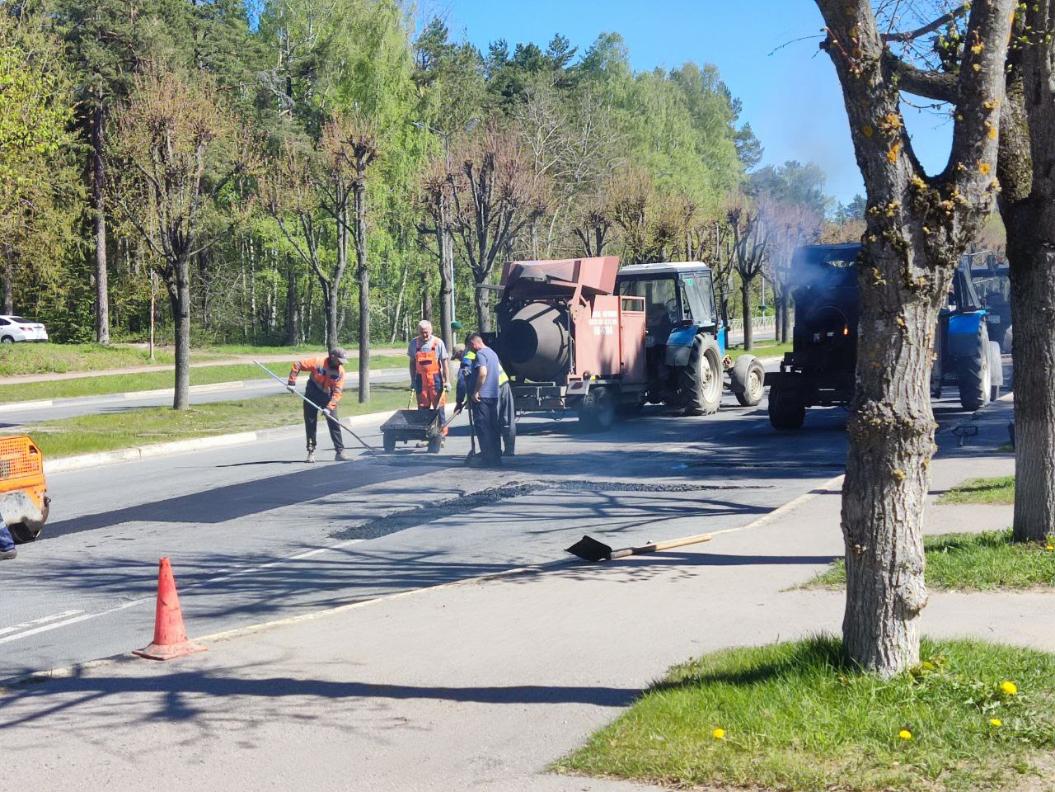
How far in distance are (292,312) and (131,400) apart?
1152 inches

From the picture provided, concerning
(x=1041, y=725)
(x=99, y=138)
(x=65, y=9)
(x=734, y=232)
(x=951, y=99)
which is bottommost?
(x=1041, y=725)

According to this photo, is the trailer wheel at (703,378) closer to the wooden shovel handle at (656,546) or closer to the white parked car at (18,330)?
the wooden shovel handle at (656,546)

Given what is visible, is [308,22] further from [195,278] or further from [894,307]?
[894,307]

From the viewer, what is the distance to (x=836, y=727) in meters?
5.22

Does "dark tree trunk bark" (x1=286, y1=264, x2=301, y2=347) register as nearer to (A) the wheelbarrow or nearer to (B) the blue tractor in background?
(B) the blue tractor in background

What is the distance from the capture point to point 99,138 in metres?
48.8

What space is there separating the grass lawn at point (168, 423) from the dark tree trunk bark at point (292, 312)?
31.0 metres

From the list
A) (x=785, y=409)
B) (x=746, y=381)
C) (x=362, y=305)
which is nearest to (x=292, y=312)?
(x=362, y=305)

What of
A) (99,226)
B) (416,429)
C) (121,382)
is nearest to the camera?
(416,429)

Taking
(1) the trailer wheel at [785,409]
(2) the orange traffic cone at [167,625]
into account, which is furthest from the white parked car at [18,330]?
(2) the orange traffic cone at [167,625]

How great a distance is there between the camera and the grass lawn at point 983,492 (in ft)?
39.8

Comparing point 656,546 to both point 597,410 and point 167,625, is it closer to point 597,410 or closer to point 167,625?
point 167,625

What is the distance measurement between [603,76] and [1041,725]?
7094 cm

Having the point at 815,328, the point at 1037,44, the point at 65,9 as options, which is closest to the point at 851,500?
the point at 1037,44
